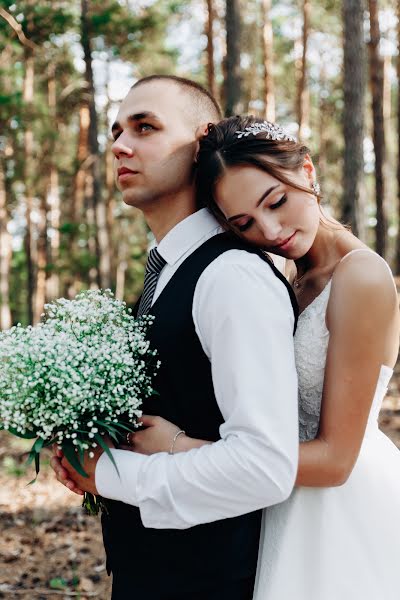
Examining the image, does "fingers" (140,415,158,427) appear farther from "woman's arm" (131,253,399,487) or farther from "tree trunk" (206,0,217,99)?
"tree trunk" (206,0,217,99)

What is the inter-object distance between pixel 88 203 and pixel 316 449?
92.4ft

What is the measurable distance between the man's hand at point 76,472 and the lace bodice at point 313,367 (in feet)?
2.34

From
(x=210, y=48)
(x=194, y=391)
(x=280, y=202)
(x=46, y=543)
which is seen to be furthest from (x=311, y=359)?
(x=210, y=48)

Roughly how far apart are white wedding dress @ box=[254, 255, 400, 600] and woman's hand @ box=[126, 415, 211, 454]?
0.44m

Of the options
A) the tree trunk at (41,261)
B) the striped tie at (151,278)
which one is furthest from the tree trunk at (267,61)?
the striped tie at (151,278)

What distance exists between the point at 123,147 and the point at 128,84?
2050 cm

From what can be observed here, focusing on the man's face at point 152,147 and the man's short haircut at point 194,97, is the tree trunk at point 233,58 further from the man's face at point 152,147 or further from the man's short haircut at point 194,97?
the man's face at point 152,147

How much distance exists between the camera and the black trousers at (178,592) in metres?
2.04

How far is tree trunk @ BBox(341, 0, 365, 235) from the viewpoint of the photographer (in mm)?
9062

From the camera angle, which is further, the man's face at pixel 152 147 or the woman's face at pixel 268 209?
the man's face at pixel 152 147

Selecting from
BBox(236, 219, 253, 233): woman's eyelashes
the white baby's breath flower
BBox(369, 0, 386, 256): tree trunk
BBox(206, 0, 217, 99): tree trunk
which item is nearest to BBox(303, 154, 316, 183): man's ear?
BBox(236, 219, 253, 233): woman's eyelashes

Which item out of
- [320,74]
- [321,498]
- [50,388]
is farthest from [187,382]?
[320,74]

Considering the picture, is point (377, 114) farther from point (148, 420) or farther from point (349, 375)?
point (148, 420)

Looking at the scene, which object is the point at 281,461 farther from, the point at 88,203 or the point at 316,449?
the point at 88,203
